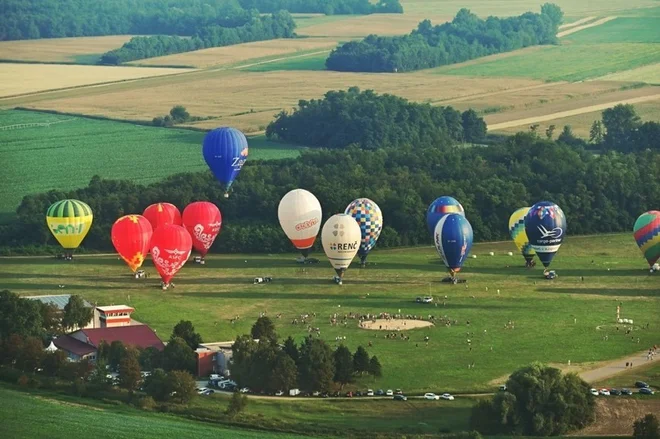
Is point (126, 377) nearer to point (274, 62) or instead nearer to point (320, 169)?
point (320, 169)

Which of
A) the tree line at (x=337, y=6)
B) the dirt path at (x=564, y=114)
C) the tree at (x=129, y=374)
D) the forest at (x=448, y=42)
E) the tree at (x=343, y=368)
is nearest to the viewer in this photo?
the tree at (x=129, y=374)

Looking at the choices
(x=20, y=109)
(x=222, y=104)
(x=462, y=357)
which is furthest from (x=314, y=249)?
(x=222, y=104)

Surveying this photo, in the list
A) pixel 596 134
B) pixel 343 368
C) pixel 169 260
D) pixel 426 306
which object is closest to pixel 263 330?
pixel 343 368

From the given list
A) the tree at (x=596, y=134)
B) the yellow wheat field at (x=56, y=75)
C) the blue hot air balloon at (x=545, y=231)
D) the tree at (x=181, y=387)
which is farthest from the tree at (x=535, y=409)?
the tree at (x=596, y=134)

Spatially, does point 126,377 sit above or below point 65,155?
below

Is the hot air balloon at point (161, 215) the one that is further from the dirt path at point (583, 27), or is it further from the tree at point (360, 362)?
the dirt path at point (583, 27)

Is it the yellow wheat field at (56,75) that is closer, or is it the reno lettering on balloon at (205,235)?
the reno lettering on balloon at (205,235)

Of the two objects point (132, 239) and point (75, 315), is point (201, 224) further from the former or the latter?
point (75, 315)
